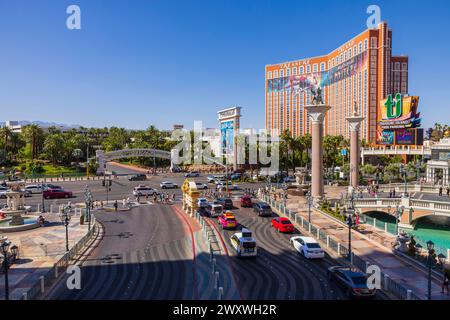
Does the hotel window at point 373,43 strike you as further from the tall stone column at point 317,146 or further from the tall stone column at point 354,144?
the tall stone column at point 317,146

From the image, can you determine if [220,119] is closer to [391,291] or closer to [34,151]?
[34,151]

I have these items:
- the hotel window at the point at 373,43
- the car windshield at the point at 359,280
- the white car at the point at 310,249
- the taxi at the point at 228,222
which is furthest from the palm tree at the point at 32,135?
the hotel window at the point at 373,43

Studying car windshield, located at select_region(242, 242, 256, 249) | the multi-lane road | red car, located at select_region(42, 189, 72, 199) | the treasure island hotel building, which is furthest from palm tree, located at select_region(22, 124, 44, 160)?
car windshield, located at select_region(242, 242, 256, 249)

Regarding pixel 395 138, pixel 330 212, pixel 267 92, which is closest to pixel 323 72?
pixel 267 92

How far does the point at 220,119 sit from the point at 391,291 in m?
81.1

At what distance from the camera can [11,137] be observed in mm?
114062

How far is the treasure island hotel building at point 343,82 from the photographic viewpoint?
119562 millimetres

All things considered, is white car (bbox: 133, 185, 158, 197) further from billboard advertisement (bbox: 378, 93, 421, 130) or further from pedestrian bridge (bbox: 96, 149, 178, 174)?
billboard advertisement (bbox: 378, 93, 421, 130)

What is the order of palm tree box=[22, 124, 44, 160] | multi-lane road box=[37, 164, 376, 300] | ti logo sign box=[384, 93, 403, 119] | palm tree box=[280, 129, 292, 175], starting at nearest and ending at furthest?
multi-lane road box=[37, 164, 376, 300] → palm tree box=[280, 129, 292, 175] → ti logo sign box=[384, 93, 403, 119] → palm tree box=[22, 124, 44, 160]

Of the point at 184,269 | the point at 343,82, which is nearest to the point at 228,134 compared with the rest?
the point at 343,82

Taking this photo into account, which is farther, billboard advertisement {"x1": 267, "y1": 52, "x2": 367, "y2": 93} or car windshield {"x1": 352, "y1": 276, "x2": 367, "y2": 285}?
billboard advertisement {"x1": 267, "y1": 52, "x2": 367, "y2": 93}

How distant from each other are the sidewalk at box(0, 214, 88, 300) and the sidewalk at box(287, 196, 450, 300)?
21674mm

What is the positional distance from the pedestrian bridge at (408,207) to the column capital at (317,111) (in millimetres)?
11862

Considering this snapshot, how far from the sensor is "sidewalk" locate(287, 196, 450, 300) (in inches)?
854
